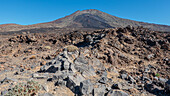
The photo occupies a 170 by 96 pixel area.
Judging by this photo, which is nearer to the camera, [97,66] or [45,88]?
[45,88]

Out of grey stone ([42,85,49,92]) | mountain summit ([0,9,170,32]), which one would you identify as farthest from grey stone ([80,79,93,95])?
mountain summit ([0,9,170,32])

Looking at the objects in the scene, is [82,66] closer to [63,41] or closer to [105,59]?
[105,59]

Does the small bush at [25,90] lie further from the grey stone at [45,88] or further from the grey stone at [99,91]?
the grey stone at [99,91]

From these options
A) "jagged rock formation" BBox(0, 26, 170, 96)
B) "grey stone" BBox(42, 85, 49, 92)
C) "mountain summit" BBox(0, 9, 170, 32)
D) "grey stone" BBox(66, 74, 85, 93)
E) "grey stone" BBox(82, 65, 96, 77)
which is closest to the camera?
"grey stone" BBox(42, 85, 49, 92)

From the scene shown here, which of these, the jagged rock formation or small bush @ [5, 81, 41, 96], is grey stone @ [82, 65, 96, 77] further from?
small bush @ [5, 81, 41, 96]

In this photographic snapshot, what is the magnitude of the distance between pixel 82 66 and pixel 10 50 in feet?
34.3

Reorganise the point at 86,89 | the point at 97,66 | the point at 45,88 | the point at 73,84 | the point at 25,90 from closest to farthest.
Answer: the point at 25,90
the point at 86,89
the point at 45,88
the point at 73,84
the point at 97,66

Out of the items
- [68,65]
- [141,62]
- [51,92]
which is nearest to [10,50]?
[68,65]

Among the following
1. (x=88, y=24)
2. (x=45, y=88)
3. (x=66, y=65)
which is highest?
(x=88, y=24)

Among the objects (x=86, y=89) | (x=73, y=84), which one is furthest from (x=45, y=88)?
(x=86, y=89)

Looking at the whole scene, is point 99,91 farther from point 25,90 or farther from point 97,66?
point 97,66

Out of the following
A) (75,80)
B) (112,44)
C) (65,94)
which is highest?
(112,44)

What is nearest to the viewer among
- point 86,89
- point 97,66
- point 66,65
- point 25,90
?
point 25,90

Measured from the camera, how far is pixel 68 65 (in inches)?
222
